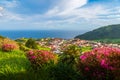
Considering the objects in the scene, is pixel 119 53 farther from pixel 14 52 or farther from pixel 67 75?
pixel 14 52

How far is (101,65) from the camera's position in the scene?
518 inches

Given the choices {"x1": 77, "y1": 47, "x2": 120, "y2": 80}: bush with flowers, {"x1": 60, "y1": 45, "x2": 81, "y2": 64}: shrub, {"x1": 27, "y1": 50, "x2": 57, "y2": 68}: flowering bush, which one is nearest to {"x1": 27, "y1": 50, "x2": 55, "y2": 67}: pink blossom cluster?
{"x1": 27, "y1": 50, "x2": 57, "y2": 68}: flowering bush

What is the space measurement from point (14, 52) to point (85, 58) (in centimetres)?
1738

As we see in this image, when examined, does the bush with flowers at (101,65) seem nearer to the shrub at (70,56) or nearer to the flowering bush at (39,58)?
the shrub at (70,56)

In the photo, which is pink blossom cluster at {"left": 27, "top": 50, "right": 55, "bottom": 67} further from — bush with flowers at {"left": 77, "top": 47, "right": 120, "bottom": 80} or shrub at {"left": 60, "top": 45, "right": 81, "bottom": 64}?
bush with flowers at {"left": 77, "top": 47, "right": 120, "bottom": 80}

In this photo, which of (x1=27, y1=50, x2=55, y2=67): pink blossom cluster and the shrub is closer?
the shrub

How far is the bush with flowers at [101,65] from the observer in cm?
1302

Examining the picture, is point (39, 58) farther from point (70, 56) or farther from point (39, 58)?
point (70, 56)

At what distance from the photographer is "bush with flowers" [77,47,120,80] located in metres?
13.0

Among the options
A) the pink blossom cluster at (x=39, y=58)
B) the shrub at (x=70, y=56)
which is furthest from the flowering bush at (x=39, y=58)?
the shrub at (x=70, y=56)

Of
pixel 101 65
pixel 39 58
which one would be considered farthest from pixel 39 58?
pixel 101 65

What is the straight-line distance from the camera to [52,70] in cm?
1519

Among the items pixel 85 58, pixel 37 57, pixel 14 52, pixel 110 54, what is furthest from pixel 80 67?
pixel 14 52

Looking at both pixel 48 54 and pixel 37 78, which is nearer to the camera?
pixel 37 78
